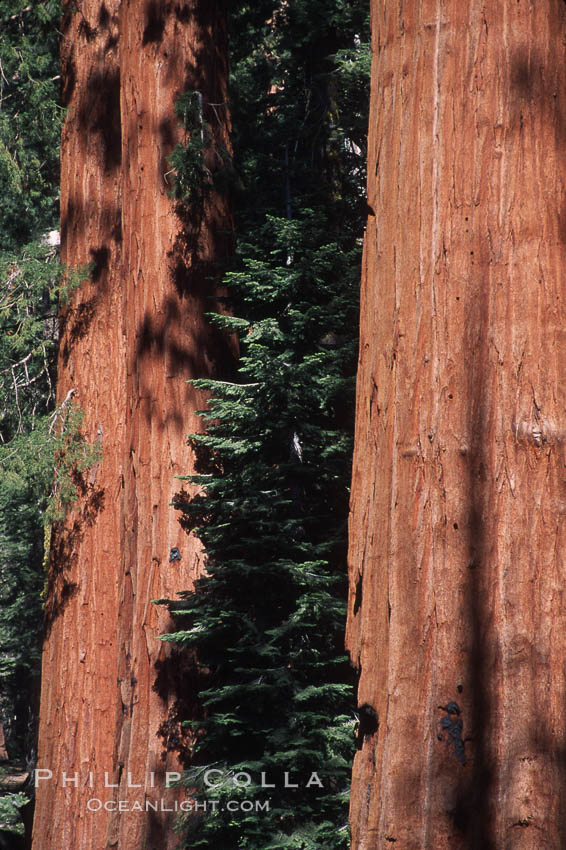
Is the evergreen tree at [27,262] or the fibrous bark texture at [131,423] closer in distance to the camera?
the fibrous bark texture at [131,423]

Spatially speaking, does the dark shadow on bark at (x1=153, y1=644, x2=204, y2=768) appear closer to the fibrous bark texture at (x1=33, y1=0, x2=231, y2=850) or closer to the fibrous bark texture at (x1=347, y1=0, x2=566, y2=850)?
the fibrous bark texture at (x1=33, y1=0, x2=231, y2=850)

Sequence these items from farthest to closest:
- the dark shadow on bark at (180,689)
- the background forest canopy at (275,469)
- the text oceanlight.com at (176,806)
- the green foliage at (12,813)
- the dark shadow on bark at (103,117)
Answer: the green foliage at (12,813)
the dark shadow on bark at (103,117)
the dark shadow on bark at (180,689)
the background forest canopy at (275,469)
the text oceanlight.com at (176,806)

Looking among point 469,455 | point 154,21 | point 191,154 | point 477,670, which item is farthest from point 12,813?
point 469,455

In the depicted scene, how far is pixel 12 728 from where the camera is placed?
74.5 ft

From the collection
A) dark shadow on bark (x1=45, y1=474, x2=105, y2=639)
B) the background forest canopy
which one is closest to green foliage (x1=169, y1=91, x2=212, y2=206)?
the background forest canopy

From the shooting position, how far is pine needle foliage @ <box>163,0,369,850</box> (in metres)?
4.28

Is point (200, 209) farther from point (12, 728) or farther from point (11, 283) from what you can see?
point (12, 728)

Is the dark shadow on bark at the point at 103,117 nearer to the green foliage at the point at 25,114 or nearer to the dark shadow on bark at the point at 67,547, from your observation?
the green foliage at the point at 25,114

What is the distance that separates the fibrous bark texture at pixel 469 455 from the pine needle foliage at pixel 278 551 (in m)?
1.95

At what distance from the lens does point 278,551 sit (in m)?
4.68

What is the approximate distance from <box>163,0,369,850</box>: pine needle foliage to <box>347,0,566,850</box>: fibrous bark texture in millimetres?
1949

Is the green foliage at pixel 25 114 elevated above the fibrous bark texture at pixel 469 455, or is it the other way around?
the green foliage at pixel 25 114

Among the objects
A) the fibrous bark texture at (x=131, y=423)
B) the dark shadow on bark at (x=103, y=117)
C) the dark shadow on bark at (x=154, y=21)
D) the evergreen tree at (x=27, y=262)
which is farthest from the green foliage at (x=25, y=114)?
the dark shadow on bark at (x=154, y=21)

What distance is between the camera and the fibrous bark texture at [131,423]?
4.90 metres
